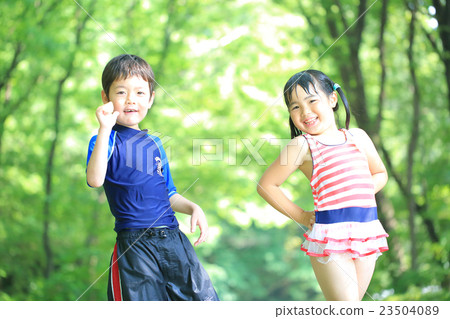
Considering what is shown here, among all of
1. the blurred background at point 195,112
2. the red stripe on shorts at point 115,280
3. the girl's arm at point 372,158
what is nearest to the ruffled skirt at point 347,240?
the girl's arm at point 372,158

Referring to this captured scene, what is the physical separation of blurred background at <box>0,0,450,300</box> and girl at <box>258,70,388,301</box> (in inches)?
73.7

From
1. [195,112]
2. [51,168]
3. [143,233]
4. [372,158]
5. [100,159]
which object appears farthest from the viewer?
[195,112]

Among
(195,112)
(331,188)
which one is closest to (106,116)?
(331,188)

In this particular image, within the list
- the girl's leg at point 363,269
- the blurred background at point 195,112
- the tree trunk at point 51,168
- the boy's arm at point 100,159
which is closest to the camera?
the boy's arm at point 100,159

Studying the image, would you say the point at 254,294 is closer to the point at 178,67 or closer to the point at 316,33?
the point at 178,67

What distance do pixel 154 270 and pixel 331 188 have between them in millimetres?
503

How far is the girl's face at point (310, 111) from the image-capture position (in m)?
1.35

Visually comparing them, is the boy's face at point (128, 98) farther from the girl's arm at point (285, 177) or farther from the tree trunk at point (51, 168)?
the tree trunk at point (51, 168)

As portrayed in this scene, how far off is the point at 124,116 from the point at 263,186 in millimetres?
425

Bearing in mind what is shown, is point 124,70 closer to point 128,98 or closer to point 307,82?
point 128,98

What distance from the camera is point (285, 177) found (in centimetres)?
136

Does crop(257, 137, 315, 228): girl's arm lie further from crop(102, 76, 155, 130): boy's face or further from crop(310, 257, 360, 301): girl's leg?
crop(102, 76, 155, 130): boy's face

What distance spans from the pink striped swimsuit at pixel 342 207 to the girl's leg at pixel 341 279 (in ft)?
0.06

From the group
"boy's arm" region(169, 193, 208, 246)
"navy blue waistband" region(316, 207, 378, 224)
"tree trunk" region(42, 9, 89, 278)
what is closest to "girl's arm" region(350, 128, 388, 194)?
"navy blue waistband" region(316, 207, 378, 224)
